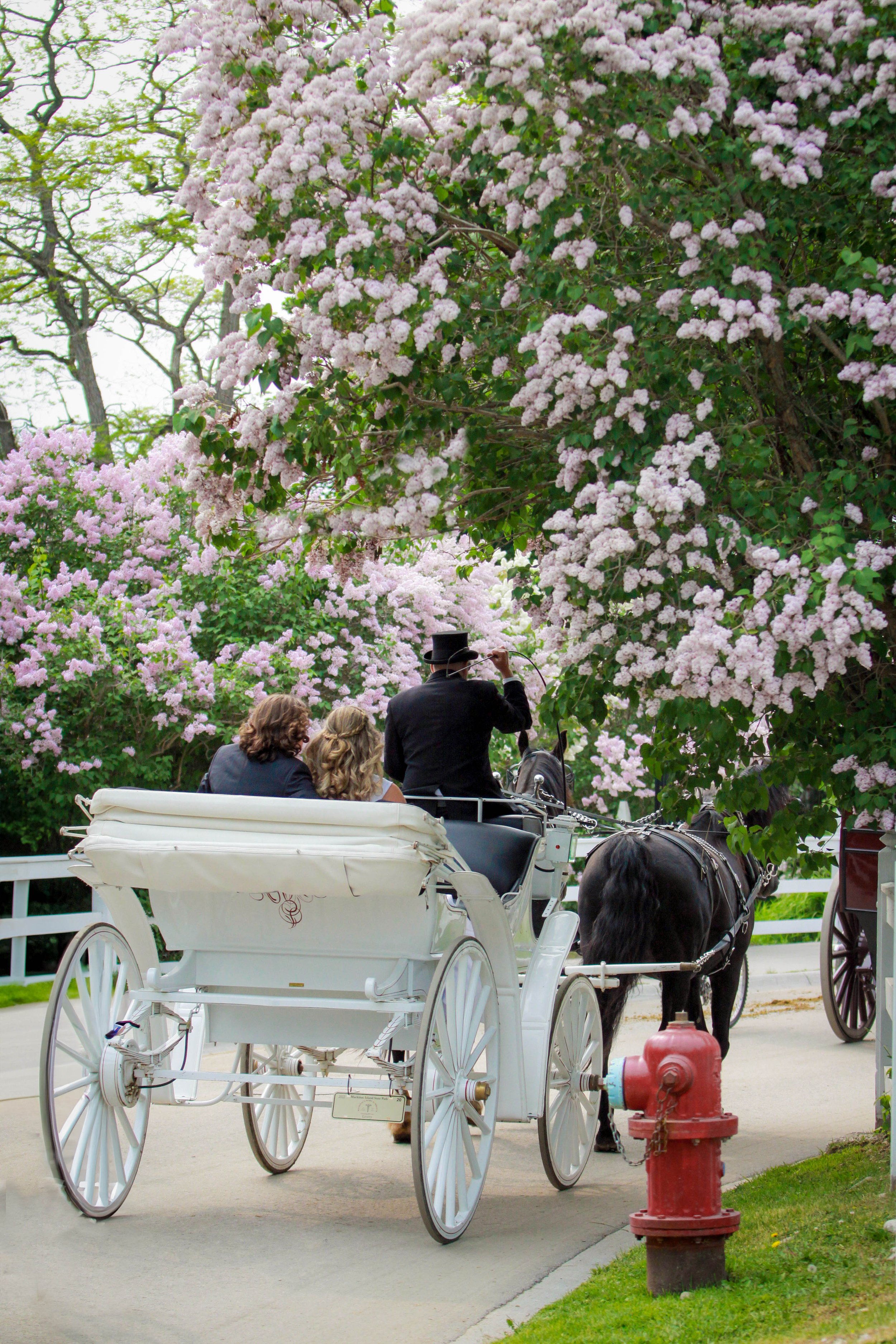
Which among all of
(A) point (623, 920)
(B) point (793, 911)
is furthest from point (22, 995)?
(B) point (793, 911)

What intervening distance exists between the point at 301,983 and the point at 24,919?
608cm

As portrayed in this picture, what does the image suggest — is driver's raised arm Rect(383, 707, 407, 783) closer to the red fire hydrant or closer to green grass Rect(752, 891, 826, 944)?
the red fire hydrant

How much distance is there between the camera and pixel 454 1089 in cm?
488

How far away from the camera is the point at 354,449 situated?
5.47 m

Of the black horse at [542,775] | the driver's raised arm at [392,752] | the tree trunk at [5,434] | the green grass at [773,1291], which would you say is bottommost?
the green grass at [773,1291]

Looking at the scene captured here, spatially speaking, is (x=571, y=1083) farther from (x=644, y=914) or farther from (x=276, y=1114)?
(x=276, y=1114)

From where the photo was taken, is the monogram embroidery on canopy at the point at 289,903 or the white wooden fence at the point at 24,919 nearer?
the monogram embroidery on canopy at the point at 289,903

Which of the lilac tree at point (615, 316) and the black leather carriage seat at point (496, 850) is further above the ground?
the lilac tree at point (615, 316)

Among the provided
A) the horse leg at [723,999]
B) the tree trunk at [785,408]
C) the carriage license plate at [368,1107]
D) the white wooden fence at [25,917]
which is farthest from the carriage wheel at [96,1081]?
the white wooden fence at [25,917]

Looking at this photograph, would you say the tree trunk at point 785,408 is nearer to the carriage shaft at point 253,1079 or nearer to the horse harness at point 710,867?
the horse harness at point 710,867

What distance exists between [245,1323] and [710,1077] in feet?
5.37

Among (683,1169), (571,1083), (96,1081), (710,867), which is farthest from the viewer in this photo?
(710,867)

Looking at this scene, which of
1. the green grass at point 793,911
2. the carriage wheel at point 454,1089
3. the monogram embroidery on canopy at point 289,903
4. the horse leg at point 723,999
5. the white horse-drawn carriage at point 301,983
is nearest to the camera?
the carriage wheel at point 454,1089

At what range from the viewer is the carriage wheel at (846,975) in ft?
29.9
